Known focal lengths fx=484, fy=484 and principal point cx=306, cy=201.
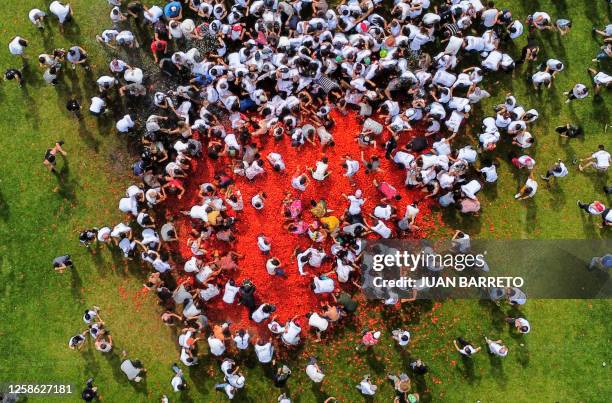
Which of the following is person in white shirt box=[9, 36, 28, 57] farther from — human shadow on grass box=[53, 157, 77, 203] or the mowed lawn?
human shadow on grass box=[53, 157, 77, 203]

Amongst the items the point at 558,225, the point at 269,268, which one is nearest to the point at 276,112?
the point at 269,268

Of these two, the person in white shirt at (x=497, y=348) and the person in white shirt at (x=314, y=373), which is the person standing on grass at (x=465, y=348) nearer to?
the person in white shirt at (x=497, y=348)

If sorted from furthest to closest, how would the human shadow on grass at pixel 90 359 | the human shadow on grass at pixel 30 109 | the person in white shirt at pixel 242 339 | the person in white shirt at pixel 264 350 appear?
the human shadow on grass at pixel 30 109
the human shadow on grass at pixel 90 359
the person in white shirt at pixel 264 350
the person in white shirt at pixel 242 339

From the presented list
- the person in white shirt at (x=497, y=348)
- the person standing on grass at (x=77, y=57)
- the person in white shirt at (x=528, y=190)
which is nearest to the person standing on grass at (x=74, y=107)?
the person standing on grass at (x=77, y=57)

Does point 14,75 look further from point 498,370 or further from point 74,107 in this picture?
point 498,370

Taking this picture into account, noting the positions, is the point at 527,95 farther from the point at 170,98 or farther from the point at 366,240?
the point at 170,98

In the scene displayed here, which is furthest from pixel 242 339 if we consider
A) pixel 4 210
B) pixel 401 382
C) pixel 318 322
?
pixel 4 210

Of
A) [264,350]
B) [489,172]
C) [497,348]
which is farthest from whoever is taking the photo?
[489,172]
